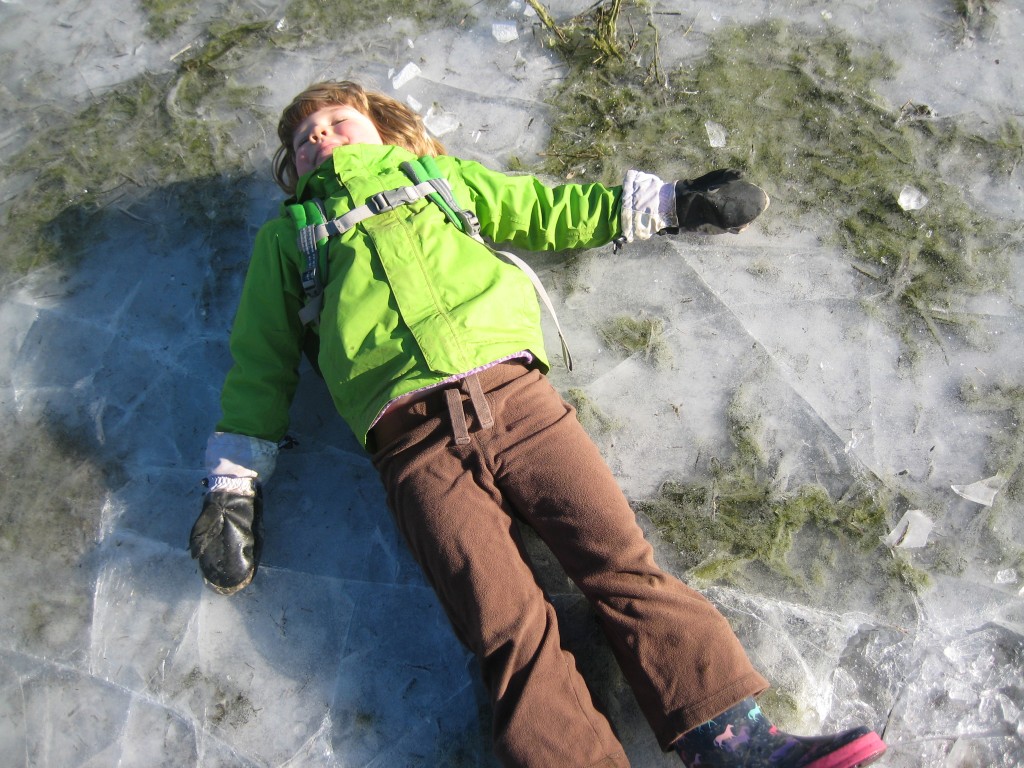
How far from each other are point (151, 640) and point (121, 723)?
0.23 m

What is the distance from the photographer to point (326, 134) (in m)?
2.31

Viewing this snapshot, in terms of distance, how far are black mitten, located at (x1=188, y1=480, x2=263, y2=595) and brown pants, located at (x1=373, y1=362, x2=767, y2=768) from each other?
1.48 ft

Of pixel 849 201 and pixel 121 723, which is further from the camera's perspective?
pixel 849 201

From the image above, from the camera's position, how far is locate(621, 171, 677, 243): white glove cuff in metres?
2.25

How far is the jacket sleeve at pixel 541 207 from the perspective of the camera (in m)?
2.27

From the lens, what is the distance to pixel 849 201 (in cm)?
250

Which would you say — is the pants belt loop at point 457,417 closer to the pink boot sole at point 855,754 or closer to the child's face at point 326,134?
the child's face at point 326,134

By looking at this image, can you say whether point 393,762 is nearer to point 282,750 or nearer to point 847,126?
point 282,750

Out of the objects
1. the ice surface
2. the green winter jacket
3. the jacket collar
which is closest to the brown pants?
the green winter jacket

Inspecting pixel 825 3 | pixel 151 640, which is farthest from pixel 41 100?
pixel 825 3

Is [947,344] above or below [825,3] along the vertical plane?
below

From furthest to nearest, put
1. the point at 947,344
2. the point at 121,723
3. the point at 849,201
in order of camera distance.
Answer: the point at 849,201, the point at 947,344, the point at 121,723

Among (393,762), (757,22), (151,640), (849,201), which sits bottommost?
(393,762)

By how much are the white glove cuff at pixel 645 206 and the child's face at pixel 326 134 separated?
795mm
